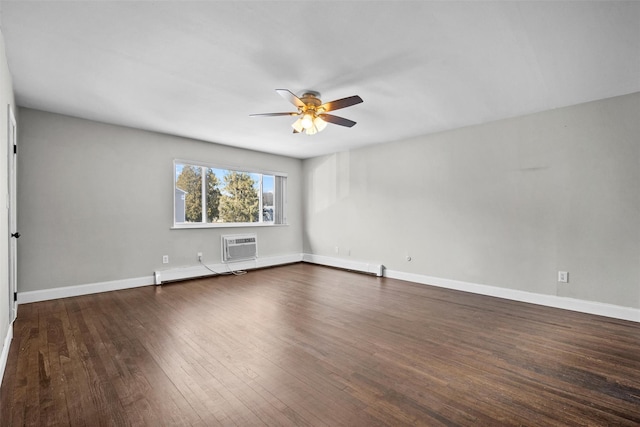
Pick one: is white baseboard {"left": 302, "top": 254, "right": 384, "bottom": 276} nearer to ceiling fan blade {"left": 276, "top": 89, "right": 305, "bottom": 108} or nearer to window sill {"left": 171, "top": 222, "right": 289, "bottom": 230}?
window sill {"left": 171, "top": 222, "right": 289, "bottom": 230}

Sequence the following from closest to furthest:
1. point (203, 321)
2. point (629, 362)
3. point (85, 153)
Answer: point (629, 362) < point (203, 321) < point (85, 153)

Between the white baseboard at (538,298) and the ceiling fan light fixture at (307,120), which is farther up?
the ceiling fan light fixture at (307,120)

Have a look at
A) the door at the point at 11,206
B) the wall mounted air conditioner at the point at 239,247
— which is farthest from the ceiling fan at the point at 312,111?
the wall mounted air conditioner at the point at 239,247

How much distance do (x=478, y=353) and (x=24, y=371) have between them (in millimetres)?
3348

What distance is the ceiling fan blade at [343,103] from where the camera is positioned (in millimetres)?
2668

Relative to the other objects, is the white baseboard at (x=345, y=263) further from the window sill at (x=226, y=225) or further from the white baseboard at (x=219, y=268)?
the window sill at (x=226, y=225)

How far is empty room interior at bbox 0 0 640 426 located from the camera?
1830 millimetres

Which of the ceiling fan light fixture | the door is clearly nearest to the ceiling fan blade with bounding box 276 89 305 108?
the ceiling fan light fixture

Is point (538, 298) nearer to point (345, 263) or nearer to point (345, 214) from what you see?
point (345, 263)

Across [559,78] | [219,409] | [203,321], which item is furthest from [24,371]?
[559,78]

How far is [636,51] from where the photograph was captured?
7.54 ft

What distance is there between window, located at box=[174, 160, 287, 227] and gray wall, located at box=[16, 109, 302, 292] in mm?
218

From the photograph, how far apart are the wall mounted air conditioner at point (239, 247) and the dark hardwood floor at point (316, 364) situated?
5.75ft

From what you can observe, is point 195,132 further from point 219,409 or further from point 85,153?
point 219,409
